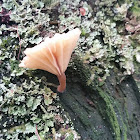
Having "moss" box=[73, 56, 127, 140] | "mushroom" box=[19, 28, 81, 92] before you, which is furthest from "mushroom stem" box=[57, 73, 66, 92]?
"moss" box=[73, 56, 127, 140]

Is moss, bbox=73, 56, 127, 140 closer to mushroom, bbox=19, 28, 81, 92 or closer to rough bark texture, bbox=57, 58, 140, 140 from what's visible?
rough bark texture, bbox=57, 58, 140, 140

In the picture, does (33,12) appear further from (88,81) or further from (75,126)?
(75,126)

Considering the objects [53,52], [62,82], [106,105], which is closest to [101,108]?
[106,105]

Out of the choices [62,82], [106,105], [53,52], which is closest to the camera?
[53,52]

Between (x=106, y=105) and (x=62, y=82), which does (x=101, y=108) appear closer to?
(x=106, y=105)

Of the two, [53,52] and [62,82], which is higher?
[53,52]

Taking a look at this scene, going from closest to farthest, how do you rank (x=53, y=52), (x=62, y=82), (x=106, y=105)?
(x=53, y=52) → (x=62, y=82) → (x=106, y=105)

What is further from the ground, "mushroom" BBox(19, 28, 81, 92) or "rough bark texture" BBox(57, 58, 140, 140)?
"mushroom" BBox(19, 28, 81, 92)

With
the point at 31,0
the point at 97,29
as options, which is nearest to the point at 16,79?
the point at 31,0

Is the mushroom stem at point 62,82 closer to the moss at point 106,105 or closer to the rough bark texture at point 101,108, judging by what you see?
the rough bark texture at point 101,108
